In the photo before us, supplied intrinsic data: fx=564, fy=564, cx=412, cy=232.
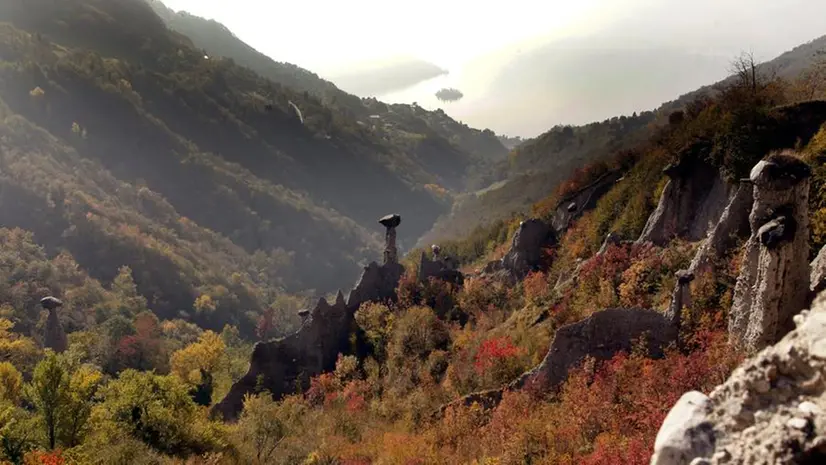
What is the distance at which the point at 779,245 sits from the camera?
13.3 metres

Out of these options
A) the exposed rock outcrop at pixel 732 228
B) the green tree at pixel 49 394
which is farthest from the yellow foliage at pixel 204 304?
the exposed rock outcrop at pixel 732 228

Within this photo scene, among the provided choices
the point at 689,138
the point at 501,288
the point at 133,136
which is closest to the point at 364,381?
the point at 501,288

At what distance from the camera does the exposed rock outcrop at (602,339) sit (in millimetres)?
19828

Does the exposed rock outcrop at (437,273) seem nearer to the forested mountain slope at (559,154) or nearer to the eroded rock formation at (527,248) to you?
the eroded rock formation at (527,248)

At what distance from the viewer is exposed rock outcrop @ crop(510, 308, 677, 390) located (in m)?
19.8

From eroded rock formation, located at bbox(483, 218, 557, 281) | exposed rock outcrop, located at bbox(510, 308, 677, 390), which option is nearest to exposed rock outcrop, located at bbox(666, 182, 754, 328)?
exposed rock outcrop, located at bbox(510, 308, 677, 390)

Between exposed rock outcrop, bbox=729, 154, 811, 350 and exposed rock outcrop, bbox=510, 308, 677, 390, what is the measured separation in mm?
5195

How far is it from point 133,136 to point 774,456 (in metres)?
217

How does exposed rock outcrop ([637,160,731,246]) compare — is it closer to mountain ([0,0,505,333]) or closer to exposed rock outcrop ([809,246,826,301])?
exposed rock outcrop ([809,246,826,301])

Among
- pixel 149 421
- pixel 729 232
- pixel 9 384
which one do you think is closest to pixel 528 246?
pixel 729 232

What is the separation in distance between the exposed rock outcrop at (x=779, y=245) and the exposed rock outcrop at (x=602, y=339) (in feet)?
17.0

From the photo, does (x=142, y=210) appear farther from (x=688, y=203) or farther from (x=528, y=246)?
(x=688, y=203)

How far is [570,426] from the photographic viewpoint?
17.9 meters

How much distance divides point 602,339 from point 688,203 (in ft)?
38.3
